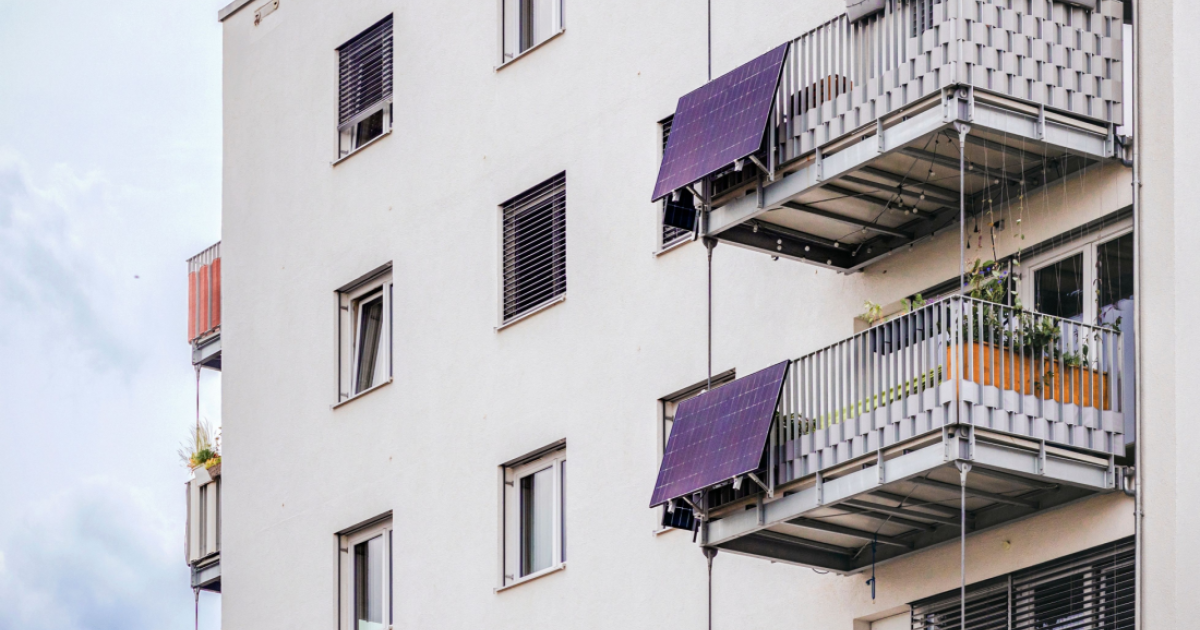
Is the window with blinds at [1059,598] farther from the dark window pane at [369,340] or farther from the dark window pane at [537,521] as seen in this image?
the dark window pane at [369,340]

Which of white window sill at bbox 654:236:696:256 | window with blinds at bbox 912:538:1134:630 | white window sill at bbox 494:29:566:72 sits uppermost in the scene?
white window sill at bbox 494:29:566:72

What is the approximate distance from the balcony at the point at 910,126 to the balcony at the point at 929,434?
128 centimetres

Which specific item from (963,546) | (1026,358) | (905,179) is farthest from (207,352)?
(963,546)

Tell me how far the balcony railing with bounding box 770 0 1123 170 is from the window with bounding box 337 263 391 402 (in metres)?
9.00

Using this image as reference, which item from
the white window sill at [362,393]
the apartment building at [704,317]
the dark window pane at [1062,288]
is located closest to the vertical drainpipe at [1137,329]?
the apartment building at [704,317]

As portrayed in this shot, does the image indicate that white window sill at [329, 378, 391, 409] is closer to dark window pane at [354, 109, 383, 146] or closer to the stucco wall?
the stucco wall

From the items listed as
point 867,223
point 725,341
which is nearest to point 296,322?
point 725,341

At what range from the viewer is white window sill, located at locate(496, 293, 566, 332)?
26514mm

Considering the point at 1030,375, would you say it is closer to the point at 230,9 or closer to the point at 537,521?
the point at 537,521

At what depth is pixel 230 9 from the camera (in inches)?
1357

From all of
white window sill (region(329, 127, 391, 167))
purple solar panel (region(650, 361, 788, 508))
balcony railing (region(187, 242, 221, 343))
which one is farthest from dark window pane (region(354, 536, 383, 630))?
purple solar panel (region(650, 361, 788, 508))

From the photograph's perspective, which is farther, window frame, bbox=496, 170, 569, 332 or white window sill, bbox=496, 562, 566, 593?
window frame, bbox=496, 170, 569, 332

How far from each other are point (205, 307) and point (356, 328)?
4.92 m

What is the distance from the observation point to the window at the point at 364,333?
97.4 feet
